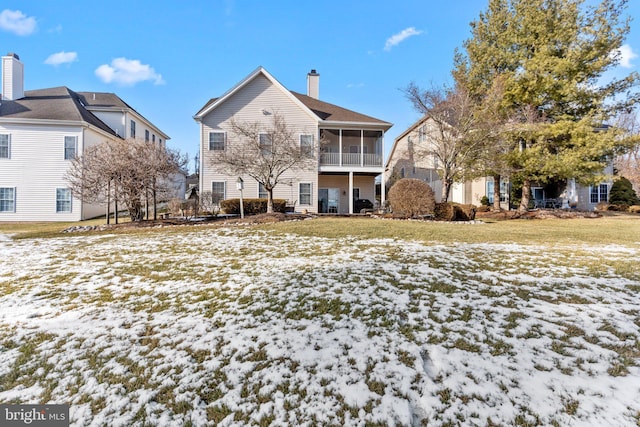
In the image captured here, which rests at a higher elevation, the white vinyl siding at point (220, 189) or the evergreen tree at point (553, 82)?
the evergreen tree at point (553, 82)

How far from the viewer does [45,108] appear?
16.9 m

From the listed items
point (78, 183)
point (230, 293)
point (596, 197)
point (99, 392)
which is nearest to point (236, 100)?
point (78, 183)

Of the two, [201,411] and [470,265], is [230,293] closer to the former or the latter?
[201,411]

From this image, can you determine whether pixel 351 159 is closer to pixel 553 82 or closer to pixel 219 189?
pixel 219 189

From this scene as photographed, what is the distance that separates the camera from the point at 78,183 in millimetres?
11398

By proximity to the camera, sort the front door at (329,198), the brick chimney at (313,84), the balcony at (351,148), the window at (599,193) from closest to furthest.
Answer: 1. the balcony at (351,148)
2. the front door at (329,198)
3. the brick chimney at (313,84)
4. the window at (599,193)

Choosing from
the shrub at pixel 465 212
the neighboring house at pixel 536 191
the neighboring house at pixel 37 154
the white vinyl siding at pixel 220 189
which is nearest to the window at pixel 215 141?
the white vinyl siding at pixel 220 189

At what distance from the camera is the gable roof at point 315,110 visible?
655 inches

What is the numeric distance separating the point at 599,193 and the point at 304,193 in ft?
77.2

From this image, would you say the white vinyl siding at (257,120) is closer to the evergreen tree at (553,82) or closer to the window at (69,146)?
the window at (69,146)

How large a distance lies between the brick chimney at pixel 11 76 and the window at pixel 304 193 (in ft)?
59.8

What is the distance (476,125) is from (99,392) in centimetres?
1676

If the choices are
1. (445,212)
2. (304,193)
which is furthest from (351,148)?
(445,212)

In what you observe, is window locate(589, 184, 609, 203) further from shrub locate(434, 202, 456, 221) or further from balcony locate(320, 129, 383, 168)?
balcony locate(320, 129, 383, 168)
